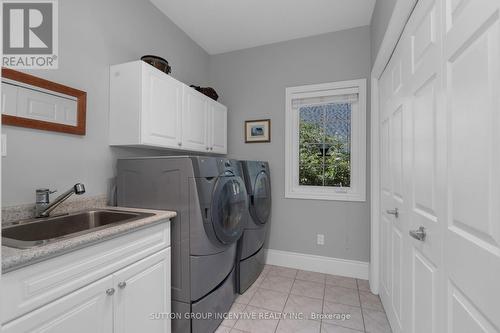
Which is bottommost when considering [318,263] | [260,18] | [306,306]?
[306,306]

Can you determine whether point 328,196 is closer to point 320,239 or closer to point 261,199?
point 320,239

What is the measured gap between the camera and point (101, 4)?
176cm

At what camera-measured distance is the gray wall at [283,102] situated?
259cm

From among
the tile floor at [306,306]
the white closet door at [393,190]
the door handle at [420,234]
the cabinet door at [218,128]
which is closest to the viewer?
A: the door handle at [420,234]

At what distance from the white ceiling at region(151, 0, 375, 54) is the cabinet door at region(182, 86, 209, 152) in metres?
0.81

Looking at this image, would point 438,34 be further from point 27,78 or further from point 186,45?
point 186,45

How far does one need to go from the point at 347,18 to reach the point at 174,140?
84.3 inches

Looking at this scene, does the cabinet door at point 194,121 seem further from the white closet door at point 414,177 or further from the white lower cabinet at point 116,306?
the white closet door at point 414,177

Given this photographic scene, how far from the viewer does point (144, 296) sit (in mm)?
1340

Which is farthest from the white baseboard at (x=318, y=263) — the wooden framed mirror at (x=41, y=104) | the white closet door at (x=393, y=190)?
the wooden framed mirror at (x=41, y=104)

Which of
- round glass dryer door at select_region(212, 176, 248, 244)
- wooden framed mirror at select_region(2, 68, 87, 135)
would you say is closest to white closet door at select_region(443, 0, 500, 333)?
round glass dryer door at select_region(212, 176, 248, 244)

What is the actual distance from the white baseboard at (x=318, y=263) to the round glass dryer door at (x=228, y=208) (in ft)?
3.51

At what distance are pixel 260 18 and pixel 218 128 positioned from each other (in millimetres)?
1234

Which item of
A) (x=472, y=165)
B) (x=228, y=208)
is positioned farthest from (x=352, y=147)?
(x=472, y=165)
